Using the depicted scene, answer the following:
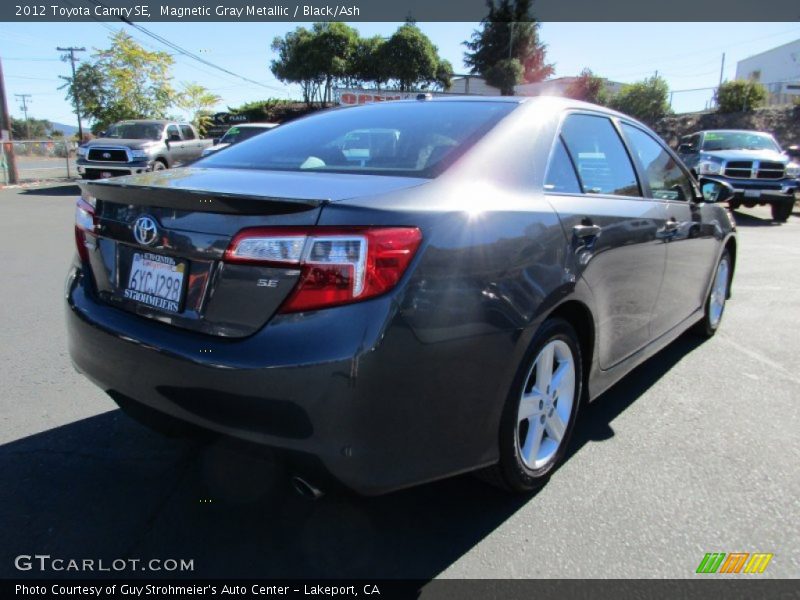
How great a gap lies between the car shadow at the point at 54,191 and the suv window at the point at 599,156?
15794 millimetres

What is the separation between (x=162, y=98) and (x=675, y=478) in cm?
2926

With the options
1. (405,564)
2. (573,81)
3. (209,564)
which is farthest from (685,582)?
(573,81)

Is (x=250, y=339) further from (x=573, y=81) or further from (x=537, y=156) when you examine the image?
(x=573, y=81)

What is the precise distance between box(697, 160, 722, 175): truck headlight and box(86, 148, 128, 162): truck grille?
46.4ft

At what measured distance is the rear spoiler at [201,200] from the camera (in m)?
1.90

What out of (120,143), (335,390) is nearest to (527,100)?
(335,390)

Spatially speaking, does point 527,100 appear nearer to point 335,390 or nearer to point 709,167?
point 335,390

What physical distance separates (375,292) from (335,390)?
31 centimetres

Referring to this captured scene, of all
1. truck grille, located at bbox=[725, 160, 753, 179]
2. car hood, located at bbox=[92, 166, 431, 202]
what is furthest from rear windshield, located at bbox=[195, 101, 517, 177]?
truck grille, located at bbox=[725, 160, 753, 179]

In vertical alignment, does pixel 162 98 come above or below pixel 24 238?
above

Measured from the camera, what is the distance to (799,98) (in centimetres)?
2947

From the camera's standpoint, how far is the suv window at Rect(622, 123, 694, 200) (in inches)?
144

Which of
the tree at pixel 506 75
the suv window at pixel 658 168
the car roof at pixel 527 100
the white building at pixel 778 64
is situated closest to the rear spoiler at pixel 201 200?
the car roof at pixel 527 100

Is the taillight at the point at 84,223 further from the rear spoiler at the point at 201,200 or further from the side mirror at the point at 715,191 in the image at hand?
the side mirror at the point at 715,191
